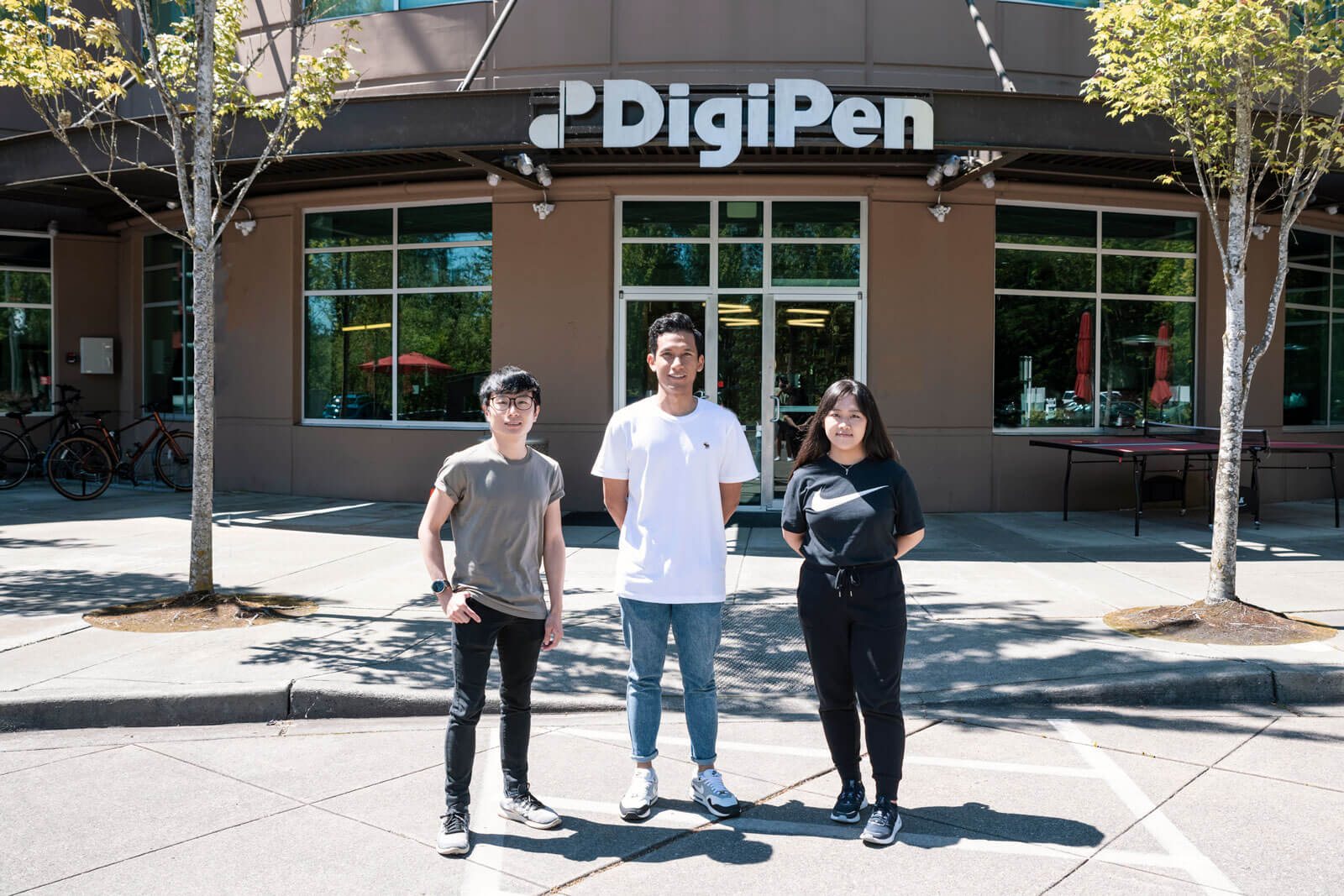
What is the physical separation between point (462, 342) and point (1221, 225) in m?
9.66

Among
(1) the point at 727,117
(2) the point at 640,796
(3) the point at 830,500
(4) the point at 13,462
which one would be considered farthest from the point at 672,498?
(4) the point at 13,462

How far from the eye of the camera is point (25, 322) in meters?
16.1

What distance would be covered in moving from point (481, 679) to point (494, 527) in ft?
1.79

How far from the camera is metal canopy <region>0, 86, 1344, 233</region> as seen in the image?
1009 cm

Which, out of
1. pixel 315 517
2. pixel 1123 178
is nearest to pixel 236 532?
pixel 315 517

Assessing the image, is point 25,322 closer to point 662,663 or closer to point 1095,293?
point 1095,293

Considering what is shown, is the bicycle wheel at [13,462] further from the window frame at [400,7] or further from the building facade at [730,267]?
the window frame at [400,7]

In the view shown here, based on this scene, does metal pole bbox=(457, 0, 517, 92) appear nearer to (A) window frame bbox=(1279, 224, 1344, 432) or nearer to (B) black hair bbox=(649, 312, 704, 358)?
(B) black hair bbox=(649, 312, 704, 358)

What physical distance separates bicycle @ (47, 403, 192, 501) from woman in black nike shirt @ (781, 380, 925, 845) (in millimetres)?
12262

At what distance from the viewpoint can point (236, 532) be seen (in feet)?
34.6

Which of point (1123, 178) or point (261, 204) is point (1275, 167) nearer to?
point (1123, 178)

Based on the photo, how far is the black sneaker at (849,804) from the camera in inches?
A: 152

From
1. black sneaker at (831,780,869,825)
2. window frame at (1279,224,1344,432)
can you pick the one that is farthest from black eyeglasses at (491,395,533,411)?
window frame at (1279,224,1344,432)

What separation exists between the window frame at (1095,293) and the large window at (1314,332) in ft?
5.82
